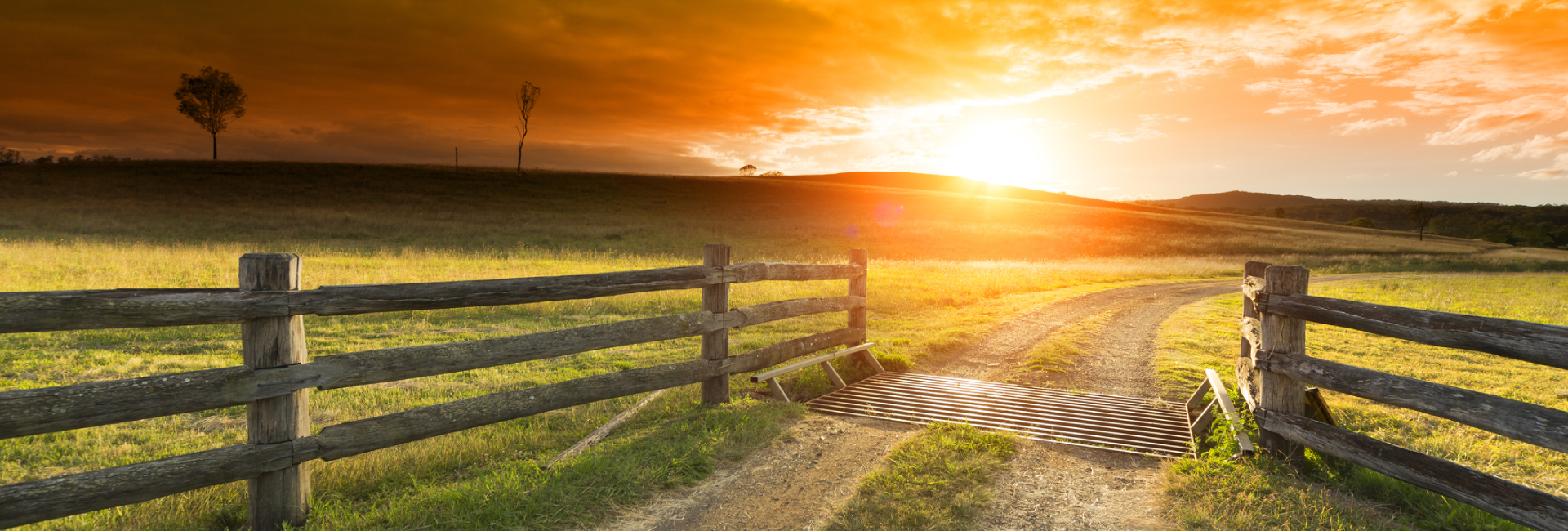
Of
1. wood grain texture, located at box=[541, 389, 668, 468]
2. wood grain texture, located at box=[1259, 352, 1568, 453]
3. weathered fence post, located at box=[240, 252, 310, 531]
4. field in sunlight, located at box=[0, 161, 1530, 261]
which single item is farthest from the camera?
field in sunlight, located at box=[0, 161, 1530, 261]

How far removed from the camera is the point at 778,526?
4.58 m

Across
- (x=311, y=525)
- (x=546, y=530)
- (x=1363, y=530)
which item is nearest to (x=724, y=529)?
(x=546, y=530)

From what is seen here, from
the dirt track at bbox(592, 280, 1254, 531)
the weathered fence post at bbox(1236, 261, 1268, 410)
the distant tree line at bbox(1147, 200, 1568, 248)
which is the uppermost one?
the distant tree line at bbox(1147, 200, 1568, 248)

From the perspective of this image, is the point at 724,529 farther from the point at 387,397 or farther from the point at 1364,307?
the point at 387,397

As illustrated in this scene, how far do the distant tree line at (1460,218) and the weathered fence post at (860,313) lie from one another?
11132 centimetres

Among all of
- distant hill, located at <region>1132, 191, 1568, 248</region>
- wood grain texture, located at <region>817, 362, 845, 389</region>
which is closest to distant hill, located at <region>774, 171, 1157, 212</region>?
distant hill, located at <region>1132, 191, 1568, 248</region>

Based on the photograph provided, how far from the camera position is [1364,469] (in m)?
5.27

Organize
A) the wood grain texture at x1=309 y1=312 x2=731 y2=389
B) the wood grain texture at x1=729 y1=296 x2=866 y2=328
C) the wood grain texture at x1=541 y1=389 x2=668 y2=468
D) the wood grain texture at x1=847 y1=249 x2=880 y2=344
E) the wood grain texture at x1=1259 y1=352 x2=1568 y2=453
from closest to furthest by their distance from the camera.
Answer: the wood grain texture at x1=1259 y1=352 x2=1568 y2=453
the wood grain texture at x1=309 y1=312 x2=731 y2=389
the wood grain texture at x1=541 y1=389 x2=668 y2=468
the wood grain texture at x1=729 y1=296 x2=866 y2=328
the wood grain texture at x1=847 y1=249 x2=880 y2=344

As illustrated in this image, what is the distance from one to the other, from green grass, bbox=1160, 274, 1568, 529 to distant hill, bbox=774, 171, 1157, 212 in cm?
9099

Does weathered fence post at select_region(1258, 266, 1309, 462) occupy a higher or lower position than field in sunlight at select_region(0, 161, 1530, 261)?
lower

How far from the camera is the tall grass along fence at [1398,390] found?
400 cm

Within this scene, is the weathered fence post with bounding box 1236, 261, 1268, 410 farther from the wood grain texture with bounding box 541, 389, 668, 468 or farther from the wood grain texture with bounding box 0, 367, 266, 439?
the wood grain texture with bounding box 0, 367, 266, 439

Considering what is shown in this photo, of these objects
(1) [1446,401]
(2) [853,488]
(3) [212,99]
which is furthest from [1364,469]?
(3) [212,99]

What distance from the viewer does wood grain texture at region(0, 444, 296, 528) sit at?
11.3ft
